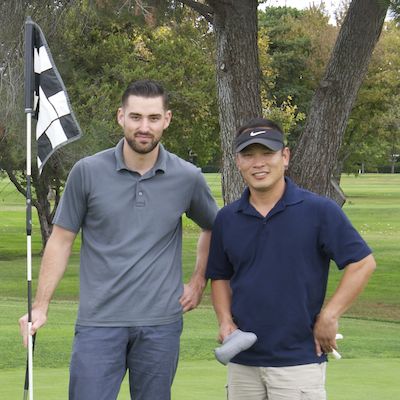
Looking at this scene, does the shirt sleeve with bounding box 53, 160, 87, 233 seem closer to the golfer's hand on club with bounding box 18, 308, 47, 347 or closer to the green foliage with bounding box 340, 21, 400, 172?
the golfer's hand on club with bounding box 18, 308, 47, 347

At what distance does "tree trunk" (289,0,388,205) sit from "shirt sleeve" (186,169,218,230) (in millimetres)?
9067

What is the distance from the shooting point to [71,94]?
28.2 meters

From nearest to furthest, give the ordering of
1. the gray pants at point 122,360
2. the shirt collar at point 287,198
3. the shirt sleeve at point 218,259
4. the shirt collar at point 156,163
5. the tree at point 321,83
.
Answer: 1. the shirt collar at point 287,198
2. the shirt sleeve at point 218,259
3. the gray pants at point 122,360
4. the shirt collar at point 156,163
5. the tree at point 321,83

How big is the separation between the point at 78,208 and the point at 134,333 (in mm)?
596

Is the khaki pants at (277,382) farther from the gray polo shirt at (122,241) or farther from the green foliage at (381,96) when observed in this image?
the green foliage at (381,96)

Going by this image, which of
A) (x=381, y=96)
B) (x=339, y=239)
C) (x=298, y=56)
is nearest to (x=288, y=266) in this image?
(x=339, y=239)

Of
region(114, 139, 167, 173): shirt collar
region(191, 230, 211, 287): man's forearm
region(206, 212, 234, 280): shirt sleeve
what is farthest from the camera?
region(191, 230, 211, 287): man's forearm

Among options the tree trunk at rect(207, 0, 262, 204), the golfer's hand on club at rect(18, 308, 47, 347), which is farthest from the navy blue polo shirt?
the tree trunk at rect(207, 0, 262, 204)

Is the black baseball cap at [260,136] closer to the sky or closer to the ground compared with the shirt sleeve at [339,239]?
closer to the sky

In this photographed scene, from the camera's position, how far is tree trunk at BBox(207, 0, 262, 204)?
44.8 ft

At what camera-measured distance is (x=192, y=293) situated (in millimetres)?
4812

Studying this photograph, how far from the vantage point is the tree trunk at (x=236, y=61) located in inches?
538

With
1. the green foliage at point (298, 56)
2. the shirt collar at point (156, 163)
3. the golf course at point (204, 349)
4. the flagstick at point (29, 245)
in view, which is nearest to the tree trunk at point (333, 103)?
the golf course at point (204, 349)

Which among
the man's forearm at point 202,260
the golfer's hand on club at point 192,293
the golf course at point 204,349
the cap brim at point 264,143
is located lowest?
the golf course at point 204,349
